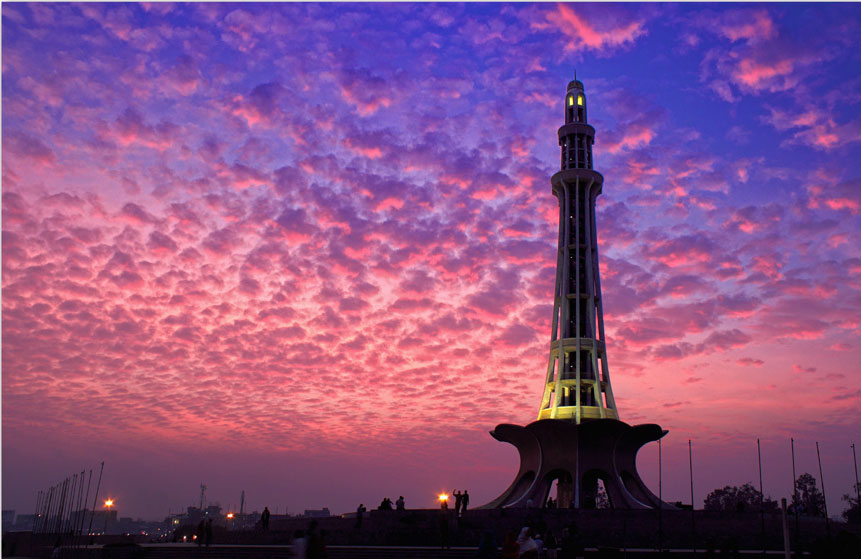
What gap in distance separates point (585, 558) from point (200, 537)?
16.1 m

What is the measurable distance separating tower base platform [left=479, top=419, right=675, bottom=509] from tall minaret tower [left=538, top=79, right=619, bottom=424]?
1286mm

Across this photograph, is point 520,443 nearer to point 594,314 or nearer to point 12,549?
point 594,314

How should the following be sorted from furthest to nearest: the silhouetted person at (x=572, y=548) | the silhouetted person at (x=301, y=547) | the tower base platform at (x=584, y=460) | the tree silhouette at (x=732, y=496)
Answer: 1. the tree silhouette at (x=732, y=496)
2. the tower base platform at (x=584, y=460)
3. the silhouetted person at (x=572, y=548)
4. the silhouetted person at (x=301, y=547)

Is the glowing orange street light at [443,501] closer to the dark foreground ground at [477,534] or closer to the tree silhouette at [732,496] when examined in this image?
the dark foreground ground at [477,534]

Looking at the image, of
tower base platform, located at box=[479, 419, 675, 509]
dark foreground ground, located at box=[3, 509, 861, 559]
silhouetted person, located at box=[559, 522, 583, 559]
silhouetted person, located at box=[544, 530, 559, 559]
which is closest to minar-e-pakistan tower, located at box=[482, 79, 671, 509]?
tower base platform, located at box=[479, 419, 675, 509]

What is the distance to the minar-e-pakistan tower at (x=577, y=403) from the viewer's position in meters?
43.4

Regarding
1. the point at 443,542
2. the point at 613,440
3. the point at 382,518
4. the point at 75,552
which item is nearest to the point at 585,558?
the point at 443,542

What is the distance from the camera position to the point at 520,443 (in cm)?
4678

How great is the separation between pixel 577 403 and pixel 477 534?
60.1 feet

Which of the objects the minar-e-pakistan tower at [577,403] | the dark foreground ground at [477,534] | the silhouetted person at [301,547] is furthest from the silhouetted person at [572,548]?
the minar-e-pakistan tower at [577,403]

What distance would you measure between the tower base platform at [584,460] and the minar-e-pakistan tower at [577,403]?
0.19 ft

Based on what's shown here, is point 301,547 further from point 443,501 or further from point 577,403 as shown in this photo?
point 577,403

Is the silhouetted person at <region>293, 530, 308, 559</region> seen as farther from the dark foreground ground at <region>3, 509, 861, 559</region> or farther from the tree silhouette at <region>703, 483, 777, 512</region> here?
the tree silhouette at <region>703, 483, 777, 512</region>

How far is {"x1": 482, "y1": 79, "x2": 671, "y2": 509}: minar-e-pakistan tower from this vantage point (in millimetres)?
43438
